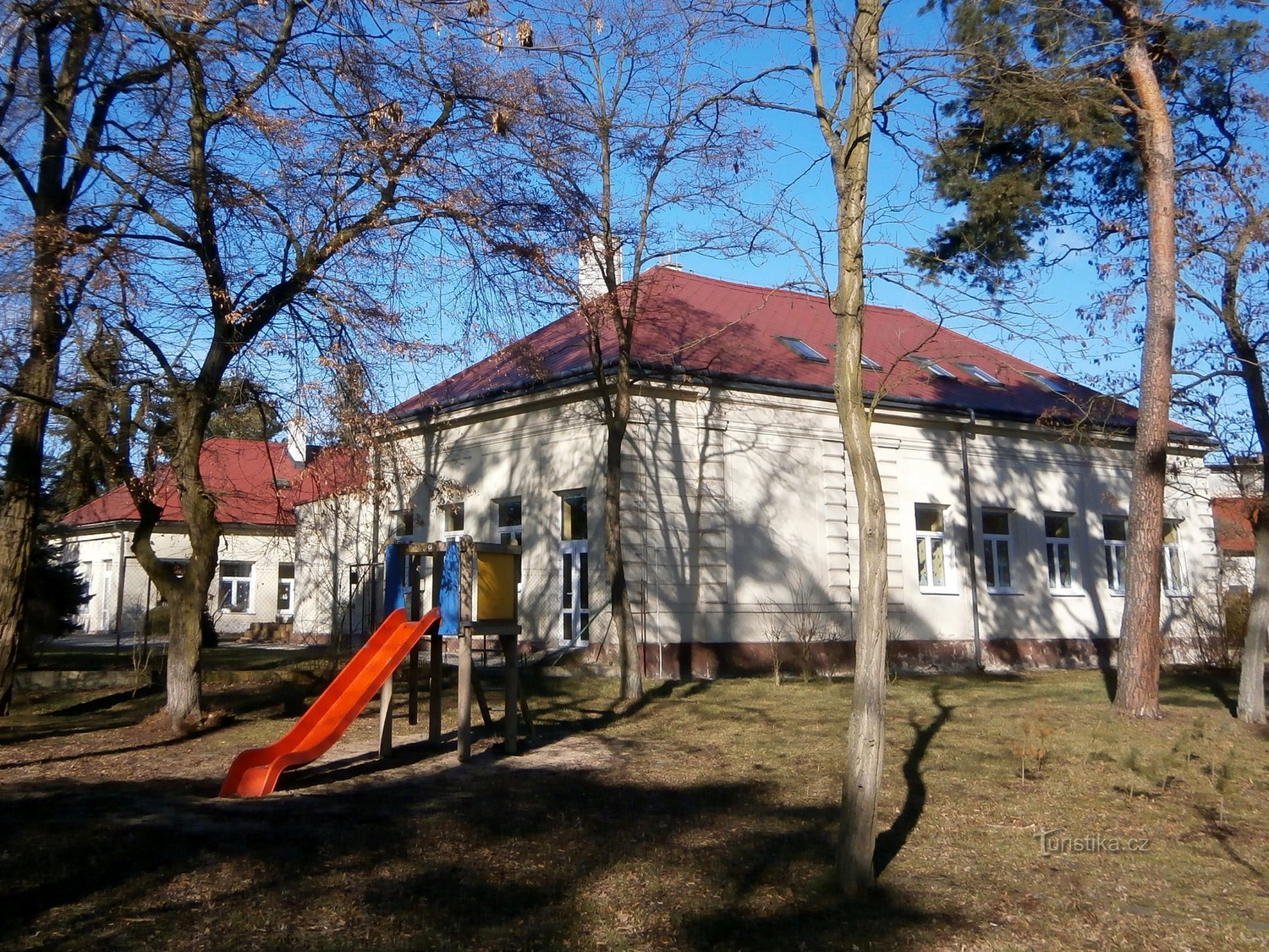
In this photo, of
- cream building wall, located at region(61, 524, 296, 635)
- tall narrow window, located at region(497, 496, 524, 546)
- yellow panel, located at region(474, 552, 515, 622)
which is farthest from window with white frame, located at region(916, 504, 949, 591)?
cream building wall, located at region(61, 524, 296, 635)

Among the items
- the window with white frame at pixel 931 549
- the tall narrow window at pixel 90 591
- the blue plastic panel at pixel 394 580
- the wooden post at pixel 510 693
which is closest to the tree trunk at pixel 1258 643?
the window with white frame at pixel 931 549

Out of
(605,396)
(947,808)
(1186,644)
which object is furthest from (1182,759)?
(1186,644)

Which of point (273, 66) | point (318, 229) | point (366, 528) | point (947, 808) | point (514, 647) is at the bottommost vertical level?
point (947, 808)

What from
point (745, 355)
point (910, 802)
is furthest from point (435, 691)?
point (745, 355)

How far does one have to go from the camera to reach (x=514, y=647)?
36.6ft

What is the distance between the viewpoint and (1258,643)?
13867 mm

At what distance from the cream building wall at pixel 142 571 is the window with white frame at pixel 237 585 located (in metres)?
0.10

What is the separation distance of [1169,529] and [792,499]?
39.4ft

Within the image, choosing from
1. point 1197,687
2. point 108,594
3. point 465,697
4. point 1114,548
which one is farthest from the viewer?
point 108,594

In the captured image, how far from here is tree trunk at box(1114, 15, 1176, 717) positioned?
1339 centimetres

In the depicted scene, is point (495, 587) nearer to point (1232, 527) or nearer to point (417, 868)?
point (417, 868)

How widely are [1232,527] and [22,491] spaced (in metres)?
26.9

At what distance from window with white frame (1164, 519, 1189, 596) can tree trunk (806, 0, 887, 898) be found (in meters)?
22.6

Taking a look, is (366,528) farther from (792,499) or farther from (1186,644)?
(1186,644)
